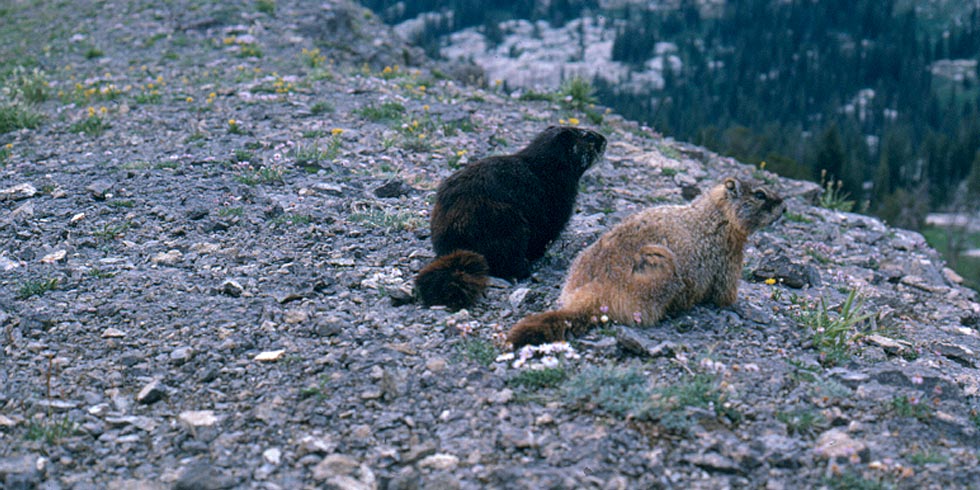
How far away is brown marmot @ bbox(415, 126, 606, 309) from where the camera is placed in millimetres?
6758

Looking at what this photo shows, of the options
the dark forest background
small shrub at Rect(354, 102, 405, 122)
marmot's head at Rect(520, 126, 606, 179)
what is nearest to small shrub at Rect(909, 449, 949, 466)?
marmot's head at Rect(520, 126, 606, 179)

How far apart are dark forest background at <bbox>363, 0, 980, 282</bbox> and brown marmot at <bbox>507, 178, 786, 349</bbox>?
243 feet

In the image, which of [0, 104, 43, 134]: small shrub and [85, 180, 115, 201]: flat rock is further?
[0, 104, 43, 134]: small shrub

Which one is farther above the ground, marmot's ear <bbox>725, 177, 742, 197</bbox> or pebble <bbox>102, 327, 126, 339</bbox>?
marmot's ear <bbox>725, 177, 742, 197</bbox>

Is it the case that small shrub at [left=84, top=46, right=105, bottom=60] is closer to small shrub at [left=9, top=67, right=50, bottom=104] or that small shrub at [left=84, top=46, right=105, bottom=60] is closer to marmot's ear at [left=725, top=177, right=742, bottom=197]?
small shrub at [left=9, top=67, right=50, bottom=104]

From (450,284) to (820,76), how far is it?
156 meters

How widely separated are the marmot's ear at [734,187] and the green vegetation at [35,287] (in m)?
6.28

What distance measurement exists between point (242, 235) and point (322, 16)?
16446 mm

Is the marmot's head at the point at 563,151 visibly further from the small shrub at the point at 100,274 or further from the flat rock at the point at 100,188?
the flat rock at the point at 100,188

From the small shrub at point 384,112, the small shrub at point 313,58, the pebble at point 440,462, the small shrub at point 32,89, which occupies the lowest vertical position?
the pebble at point 440,462

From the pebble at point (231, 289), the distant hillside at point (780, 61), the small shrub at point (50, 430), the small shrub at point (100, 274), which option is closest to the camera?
the small shrub at point (50, 430)

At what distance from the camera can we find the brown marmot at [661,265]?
20.5ft

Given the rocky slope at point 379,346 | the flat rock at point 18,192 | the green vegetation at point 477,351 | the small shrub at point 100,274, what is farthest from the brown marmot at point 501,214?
the flat rock at point 18,192

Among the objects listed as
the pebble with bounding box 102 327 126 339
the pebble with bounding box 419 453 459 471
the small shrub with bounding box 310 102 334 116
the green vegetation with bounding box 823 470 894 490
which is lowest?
the green vegetation with bounding box 823 470 894 490
